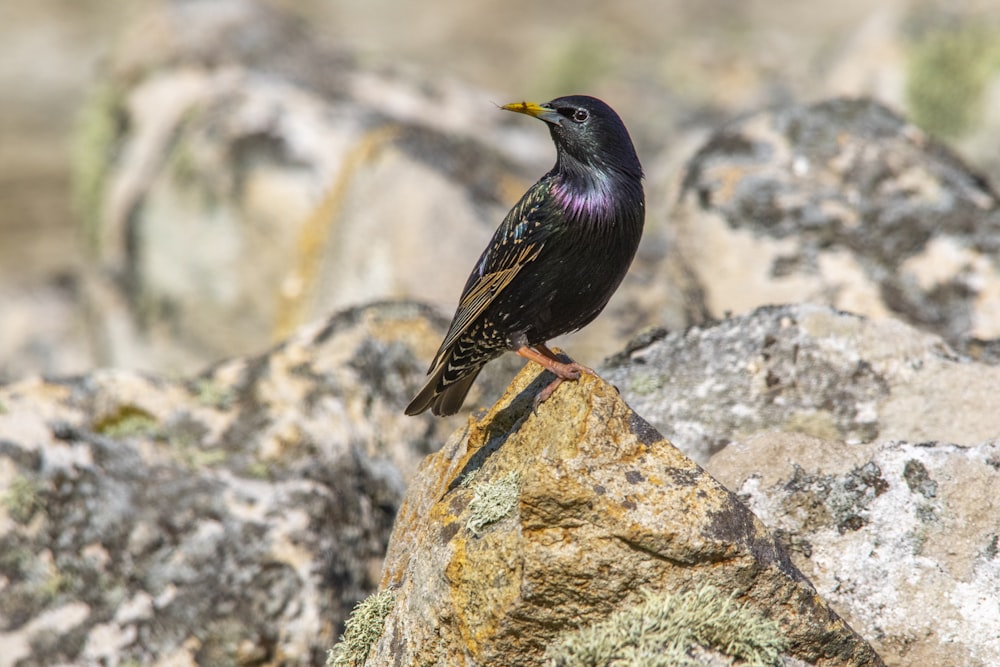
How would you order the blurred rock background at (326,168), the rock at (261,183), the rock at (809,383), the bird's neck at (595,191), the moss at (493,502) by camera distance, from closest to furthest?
the moss at (493,502) < the bird's neck at (595,191) < the rock at (809,383) < the blurred rock background at (326,168) < the rock at (261,183)

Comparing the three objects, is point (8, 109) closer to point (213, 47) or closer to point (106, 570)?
point (213, 47)

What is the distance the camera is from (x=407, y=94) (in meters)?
14.9

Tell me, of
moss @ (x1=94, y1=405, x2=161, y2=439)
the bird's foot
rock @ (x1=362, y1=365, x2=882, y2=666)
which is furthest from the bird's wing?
moss @ (x1=94, y1=405, x2=161, y2=439)

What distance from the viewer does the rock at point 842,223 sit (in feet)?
29.0

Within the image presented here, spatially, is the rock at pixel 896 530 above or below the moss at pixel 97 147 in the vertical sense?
below

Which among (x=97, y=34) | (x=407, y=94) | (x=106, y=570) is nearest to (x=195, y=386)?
(x=106, y=570)

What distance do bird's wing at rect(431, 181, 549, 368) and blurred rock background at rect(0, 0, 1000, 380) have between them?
10.8 ft

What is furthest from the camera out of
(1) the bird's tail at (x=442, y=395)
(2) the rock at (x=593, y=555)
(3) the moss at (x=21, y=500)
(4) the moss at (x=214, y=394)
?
(4) the moss at (x=214, y=394)

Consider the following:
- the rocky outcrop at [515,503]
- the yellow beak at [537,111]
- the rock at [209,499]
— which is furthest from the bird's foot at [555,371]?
the rock at [209,499]

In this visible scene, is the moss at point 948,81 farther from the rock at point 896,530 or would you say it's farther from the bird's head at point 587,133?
the bird's head at point 587,133

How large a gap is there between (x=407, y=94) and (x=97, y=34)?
28.0 metres

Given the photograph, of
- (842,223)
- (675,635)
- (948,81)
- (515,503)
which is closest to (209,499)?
(515,503)

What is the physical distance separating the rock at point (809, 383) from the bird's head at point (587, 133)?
175cm

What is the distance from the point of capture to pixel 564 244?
535 cm
